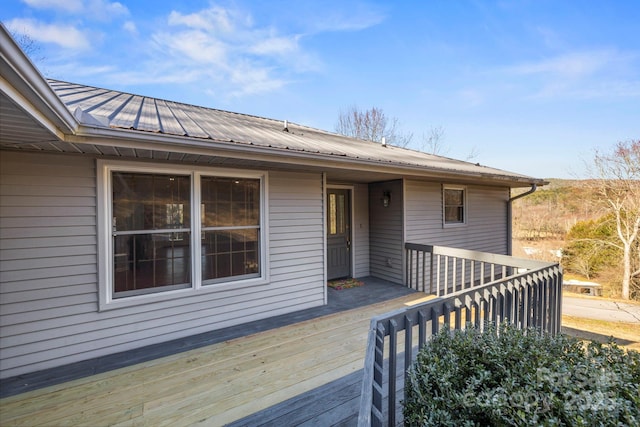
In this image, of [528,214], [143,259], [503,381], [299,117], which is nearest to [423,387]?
[503,381]

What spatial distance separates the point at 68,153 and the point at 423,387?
388 centimetres

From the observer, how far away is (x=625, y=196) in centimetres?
912

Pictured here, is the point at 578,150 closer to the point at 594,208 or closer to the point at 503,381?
the point at 594,208

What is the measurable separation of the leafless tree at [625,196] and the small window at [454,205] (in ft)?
19.7

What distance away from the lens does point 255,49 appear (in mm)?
9961

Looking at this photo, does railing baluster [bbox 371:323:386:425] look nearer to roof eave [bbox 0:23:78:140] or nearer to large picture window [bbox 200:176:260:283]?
roof eave [bbox 0:23:78:140]

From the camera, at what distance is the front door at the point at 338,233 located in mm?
6305

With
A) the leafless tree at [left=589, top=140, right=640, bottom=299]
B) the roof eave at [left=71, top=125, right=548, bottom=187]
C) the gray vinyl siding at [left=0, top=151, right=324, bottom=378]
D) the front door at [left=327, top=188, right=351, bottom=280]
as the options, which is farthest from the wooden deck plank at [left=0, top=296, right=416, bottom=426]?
the leafless tree at [left=589, top=140, right=640, bottom=299]

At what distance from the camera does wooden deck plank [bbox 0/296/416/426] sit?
2.30 metres

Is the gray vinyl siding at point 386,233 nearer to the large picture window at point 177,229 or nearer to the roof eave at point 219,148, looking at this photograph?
the roof eave at point 219,148

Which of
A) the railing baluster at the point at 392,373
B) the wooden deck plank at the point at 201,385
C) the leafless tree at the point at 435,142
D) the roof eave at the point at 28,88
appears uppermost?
the leafless tree at the point at 435,142

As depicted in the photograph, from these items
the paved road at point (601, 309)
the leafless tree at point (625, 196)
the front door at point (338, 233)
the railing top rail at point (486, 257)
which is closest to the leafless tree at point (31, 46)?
the front door at point (338, 233)

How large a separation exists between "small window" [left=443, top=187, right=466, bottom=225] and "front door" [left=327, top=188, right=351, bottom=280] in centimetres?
239

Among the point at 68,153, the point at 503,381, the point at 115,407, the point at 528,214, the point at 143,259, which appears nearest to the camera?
the point at 503,381
